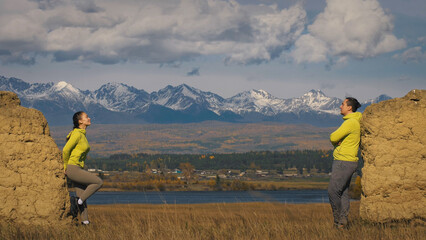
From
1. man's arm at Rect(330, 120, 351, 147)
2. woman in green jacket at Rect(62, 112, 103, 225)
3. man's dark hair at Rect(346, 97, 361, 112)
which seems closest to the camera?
man's arm at Rect(330, 120, 351, 147)

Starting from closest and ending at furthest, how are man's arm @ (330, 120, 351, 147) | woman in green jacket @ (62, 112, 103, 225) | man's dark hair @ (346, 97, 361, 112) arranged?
man's arm @ (330, 120, 351, 147)
woman in green jacket @ (62, 112, 103, 225)
man's dark hair @ (346, 97, 361, 112)

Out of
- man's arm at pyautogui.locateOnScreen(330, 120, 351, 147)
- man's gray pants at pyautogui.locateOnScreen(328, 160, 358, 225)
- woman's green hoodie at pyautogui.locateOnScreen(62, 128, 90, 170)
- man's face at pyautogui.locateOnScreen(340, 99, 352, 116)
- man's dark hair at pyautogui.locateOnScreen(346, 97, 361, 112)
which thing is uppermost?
man's dark hair at pyautogui.locateOnScreen(346, 97, 361, 112)

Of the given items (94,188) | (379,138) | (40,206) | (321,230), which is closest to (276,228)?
(321,230)

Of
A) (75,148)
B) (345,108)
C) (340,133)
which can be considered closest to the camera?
(340,133)

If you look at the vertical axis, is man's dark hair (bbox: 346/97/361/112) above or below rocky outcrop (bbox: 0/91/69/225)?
above

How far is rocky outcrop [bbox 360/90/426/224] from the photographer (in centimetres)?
1255

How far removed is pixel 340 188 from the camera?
39.7 ft

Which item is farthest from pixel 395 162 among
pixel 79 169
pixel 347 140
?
pixel 79 169

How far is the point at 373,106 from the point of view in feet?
43.1

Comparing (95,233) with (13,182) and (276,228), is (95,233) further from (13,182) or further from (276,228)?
(276,228)

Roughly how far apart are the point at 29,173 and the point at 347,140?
6992 millimetres

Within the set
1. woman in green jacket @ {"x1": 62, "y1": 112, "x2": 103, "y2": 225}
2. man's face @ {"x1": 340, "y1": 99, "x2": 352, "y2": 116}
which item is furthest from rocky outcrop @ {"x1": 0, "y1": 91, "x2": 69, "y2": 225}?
man's face @ {"x1": 340, "y1": 99, "x2": 352, "y2": 116}

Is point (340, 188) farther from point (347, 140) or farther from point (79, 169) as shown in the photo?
point (79, 169)

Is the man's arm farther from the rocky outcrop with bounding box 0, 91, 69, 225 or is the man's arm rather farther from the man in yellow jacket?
the rocky outcrop with bounding box 0, 91, 69, 225
